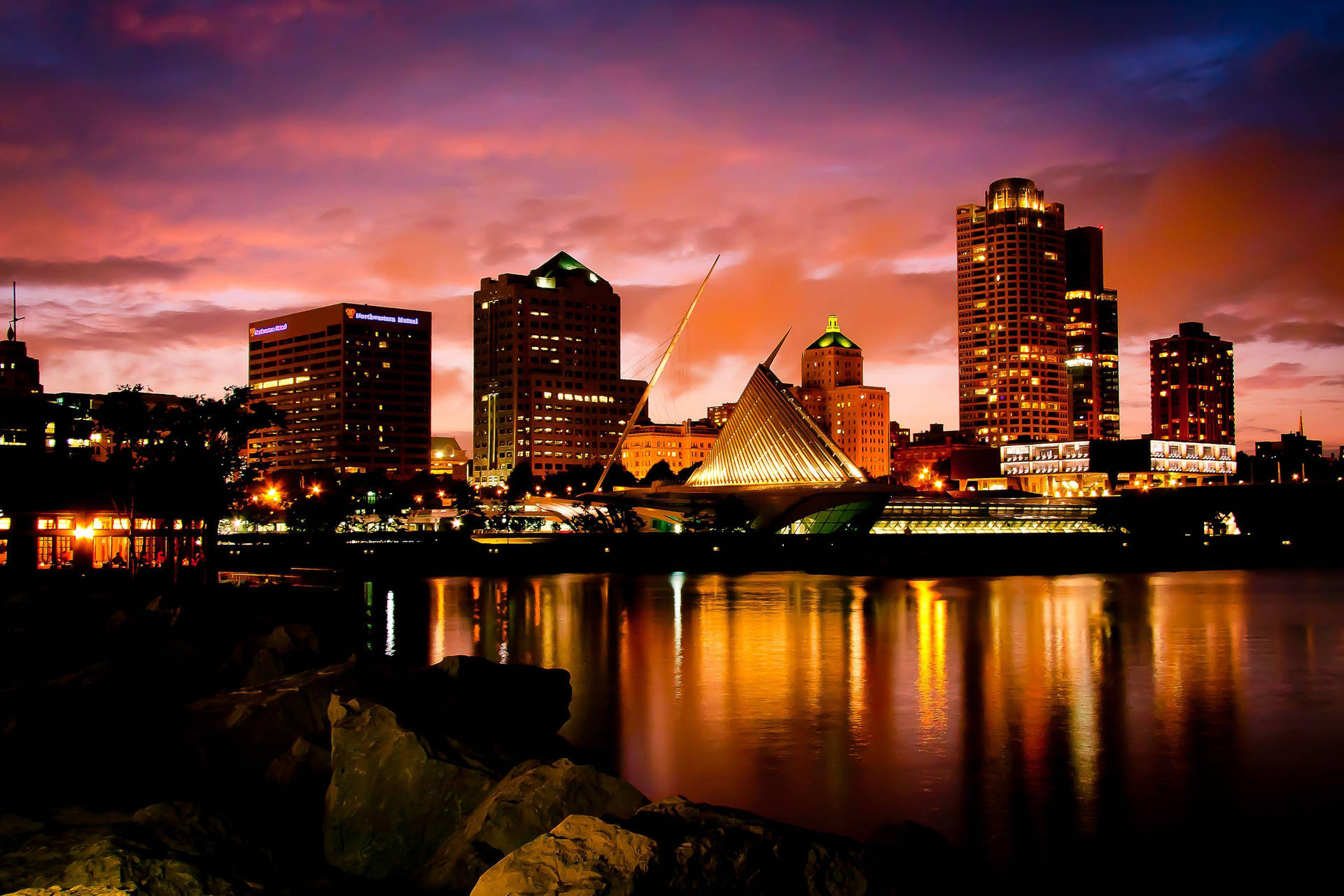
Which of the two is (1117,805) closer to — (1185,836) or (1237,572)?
(1185,836)

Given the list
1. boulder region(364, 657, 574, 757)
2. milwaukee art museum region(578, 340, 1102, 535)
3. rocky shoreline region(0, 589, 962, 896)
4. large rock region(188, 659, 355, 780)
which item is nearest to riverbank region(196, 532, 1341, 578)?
milwaukee art museum region(578, 340, 1102, 535)

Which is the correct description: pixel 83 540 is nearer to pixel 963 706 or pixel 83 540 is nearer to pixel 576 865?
pixel 963 706

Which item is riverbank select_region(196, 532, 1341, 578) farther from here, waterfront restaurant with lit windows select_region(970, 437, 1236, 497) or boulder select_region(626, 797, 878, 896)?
boulder select_region(626, 797, 878, 896)

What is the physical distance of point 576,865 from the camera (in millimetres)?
7457

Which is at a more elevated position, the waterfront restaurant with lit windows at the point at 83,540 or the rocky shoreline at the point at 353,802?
the waterfront restaurant with lit windows at the point at 83,540

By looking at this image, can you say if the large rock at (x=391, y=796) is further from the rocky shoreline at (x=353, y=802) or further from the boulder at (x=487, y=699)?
the boulder at (x=487, y=699)

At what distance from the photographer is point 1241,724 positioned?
68.3 ft

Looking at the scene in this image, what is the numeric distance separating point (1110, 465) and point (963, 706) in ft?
433

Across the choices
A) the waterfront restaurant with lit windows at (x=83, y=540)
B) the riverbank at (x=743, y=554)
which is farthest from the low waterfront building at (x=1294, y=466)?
the waterfront restaurant with lit windows at (x=83, y=540)

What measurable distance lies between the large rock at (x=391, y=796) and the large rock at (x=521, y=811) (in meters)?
0.46

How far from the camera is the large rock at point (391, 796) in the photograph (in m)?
10.2

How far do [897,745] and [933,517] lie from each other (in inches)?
3493

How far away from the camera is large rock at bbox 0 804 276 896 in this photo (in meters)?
7.32

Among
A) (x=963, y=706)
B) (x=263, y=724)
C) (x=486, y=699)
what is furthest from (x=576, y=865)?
(x=963, y=706)
